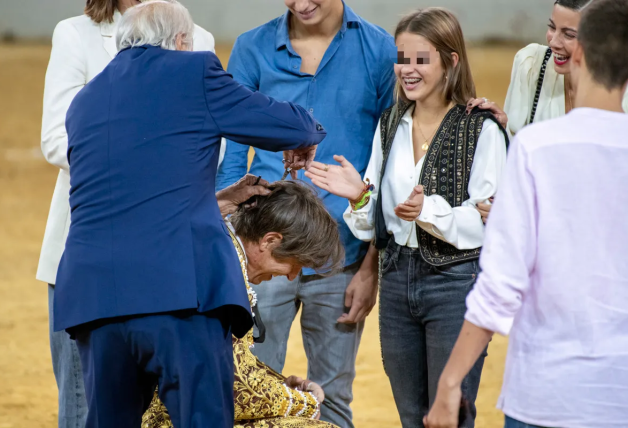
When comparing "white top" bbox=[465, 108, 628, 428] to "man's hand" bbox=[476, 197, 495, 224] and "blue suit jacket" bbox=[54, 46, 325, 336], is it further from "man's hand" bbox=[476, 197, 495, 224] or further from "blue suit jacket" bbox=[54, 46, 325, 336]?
"man's hand" bbox=[476, 197, 495, 224]

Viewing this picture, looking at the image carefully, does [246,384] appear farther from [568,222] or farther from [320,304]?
[568,222]

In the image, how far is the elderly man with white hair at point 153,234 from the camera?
7.07 feet

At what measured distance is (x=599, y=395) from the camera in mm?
1725

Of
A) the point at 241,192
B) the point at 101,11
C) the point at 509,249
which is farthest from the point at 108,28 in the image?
the point at 509,249

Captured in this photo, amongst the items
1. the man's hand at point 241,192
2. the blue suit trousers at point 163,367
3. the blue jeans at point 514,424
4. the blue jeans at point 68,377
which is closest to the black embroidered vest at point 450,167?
the man's hand at point 241,192

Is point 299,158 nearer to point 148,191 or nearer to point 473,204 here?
point 473,204

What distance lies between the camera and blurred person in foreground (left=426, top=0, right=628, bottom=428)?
5.58 ft

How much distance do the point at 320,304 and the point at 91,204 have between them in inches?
50.6

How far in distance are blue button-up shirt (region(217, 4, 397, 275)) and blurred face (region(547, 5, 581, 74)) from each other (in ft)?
2.04

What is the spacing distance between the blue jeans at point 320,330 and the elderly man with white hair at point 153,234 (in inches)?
37.9

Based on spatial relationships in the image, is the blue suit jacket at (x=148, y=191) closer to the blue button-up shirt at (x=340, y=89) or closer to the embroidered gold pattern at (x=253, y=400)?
the embroidered gold pattern at (x=253, y=400)

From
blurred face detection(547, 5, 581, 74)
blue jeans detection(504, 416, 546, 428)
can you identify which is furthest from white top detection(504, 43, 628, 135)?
blue jeans detection(504, 416, 546, 428)

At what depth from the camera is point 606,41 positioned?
171 centimetres

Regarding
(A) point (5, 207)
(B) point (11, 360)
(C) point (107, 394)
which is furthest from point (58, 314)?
(A) point (5, 207)
